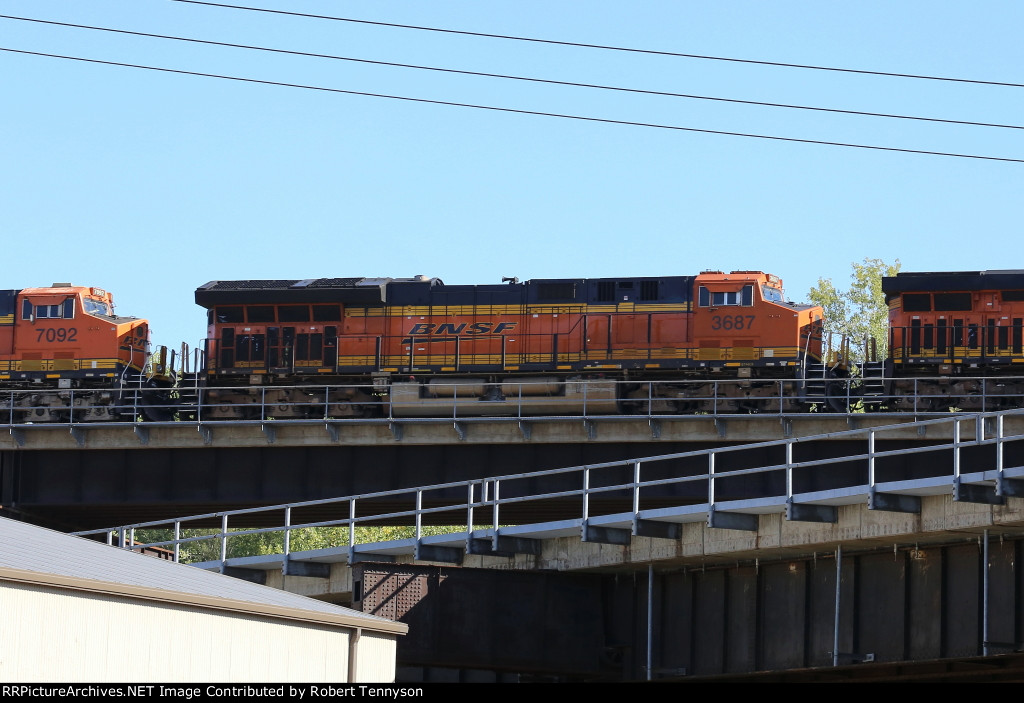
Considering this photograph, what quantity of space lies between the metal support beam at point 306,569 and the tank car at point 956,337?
18.7 m

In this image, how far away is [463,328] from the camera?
4778 cm

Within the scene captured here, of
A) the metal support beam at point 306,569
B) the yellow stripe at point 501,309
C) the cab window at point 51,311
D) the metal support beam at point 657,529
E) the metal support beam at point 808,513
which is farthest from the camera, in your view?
the cab window at point 51,311

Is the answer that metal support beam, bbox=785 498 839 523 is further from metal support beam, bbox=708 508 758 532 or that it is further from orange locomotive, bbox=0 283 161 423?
orange locomotive, bbox=0 283 161 423

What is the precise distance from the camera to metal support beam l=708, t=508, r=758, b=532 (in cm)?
2380

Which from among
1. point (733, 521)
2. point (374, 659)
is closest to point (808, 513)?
point (733, 521)

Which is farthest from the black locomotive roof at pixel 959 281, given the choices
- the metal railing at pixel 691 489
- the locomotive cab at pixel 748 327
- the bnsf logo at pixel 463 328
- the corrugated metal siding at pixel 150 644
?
the corrugated metal siding at pixel 150 644

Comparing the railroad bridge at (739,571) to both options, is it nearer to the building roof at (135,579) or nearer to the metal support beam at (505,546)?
the metal support beam at (505,546)

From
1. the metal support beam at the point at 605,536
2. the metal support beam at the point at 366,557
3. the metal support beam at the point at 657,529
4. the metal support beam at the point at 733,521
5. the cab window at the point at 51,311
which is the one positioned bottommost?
the metal support beam at the point at 366,557

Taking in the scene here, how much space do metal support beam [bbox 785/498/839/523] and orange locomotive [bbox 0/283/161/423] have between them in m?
30.5

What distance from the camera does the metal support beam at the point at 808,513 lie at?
74.4 feet

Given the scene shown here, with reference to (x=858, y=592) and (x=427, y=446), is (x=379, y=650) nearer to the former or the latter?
(x=858, y=592)

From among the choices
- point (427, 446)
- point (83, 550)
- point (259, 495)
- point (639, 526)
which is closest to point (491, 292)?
point (427, 446)

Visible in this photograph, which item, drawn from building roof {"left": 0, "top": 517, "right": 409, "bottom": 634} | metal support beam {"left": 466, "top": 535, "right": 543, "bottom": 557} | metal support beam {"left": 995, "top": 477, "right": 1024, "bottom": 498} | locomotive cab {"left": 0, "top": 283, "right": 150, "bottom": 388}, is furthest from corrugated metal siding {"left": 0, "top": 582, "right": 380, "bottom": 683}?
locomotive cab {"left": 0, "top": 283, "right": 150, "bottom": 388}

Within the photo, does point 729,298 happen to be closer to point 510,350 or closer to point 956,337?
point 956,337
